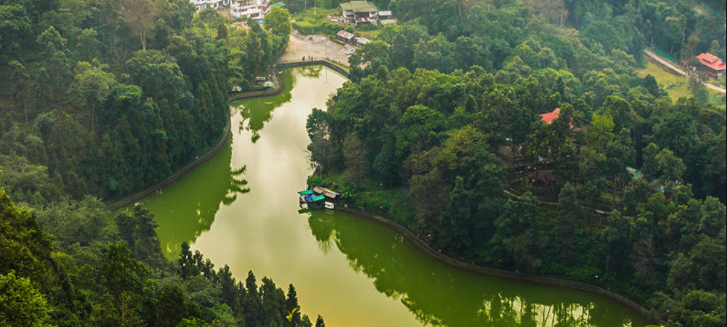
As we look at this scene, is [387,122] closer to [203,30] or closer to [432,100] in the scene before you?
[432,100]

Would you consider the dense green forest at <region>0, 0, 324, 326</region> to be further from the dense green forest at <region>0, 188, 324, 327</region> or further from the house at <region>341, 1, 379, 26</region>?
the house at <region>341, 1, 379, 26</region>

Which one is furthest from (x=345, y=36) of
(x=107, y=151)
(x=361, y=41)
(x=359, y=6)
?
(x=107, y=151)

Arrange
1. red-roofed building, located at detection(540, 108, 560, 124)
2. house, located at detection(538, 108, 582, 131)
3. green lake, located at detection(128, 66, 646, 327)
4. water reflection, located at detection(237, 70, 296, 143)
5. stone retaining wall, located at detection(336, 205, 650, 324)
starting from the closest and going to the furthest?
1. stone retaining wall, located at detection(336, 205, 650, 324)
2. green lake, located at detection(128, 66, 646, 327)
3. house, located at detection(538, 108, 582, 131)
4. red-roofed building, located at detection(540, 108, 560, 124)
5. water reflection, located at detection(237, 70, 296, 143)

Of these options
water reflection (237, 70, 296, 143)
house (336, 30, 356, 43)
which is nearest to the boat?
water reflection (237, 70, 296, 143)

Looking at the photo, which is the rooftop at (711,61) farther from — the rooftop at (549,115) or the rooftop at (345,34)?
the rooftop at (345,34)

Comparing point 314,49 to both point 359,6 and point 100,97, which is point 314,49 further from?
point 100,97

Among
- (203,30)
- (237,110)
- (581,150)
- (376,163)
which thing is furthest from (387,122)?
(203,30)
